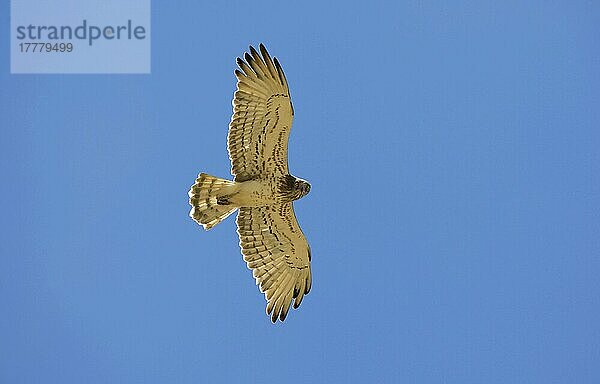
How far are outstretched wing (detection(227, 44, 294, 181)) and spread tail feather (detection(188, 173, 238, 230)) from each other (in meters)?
0.22

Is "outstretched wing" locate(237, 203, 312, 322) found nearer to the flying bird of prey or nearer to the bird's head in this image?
the flying bird of prey

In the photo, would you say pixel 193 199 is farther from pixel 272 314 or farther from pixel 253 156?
pixel 272 314

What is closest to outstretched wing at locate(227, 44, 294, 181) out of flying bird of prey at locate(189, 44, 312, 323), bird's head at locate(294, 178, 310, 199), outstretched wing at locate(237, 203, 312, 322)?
flying bird of prey at locate(189, 44, 312, 323)

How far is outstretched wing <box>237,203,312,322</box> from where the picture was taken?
12.7 meters

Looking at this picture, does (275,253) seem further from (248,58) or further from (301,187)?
(248,58)

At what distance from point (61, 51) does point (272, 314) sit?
27.1 feet

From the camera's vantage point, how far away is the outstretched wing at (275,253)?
499 inches

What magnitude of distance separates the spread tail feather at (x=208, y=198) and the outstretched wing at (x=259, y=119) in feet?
0.72

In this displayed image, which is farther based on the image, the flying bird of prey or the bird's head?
the bird's head

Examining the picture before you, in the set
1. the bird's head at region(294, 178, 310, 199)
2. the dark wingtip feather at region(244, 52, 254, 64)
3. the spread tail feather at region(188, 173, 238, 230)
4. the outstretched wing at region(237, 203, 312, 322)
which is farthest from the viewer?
the outstretched wing at region(237, 203, 312, 322)

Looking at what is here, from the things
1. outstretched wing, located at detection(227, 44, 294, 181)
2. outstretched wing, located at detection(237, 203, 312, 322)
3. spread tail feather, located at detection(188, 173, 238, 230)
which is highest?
outstretched wing, located at detection(227, 44, 294, 181)

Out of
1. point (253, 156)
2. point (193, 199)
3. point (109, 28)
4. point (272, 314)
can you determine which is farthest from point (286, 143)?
point (109, 28)

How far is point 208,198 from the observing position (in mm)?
12023

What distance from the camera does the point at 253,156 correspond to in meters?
12.0
